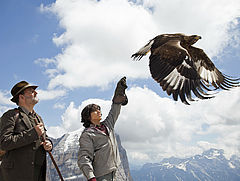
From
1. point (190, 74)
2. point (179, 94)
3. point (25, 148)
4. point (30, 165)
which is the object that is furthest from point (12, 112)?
point (190, 74)

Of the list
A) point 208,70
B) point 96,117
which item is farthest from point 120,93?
point 208,70

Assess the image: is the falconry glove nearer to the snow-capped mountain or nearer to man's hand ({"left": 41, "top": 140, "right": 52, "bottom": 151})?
man's hand ({"left": 41, "top": 140, "right": 52, "bottom": 151})

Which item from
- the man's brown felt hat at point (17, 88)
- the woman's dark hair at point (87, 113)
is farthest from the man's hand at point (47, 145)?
the man's brown felt hat at point (17, 88)

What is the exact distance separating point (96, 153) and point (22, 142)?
0.81 meters

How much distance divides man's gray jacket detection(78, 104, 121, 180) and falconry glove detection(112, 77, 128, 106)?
50 cm

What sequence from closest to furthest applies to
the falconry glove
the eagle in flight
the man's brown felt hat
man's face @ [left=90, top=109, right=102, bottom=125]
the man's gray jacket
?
the man's gray jacket
the man's brown felt hat
man's face @ [left=90, top=109, right=102, bottom=125]
the falconry glove
the eagle in flight

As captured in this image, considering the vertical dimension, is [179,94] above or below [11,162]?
above

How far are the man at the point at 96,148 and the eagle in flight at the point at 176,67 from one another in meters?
1.62

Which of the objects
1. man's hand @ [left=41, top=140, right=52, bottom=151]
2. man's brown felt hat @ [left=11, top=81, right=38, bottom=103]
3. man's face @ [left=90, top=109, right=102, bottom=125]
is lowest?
A: man's hand @ [left=41, top=140, right=52, bottom=151]

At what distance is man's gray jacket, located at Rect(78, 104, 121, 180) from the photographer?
2.83 m

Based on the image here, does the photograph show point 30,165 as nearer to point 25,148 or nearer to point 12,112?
point 25,148

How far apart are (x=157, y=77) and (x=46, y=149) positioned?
232cm

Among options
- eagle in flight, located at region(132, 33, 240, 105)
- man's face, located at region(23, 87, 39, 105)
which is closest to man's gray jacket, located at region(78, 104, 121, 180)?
man's face, located at region(23, 87, 39, 105)

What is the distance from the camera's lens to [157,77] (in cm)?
444
